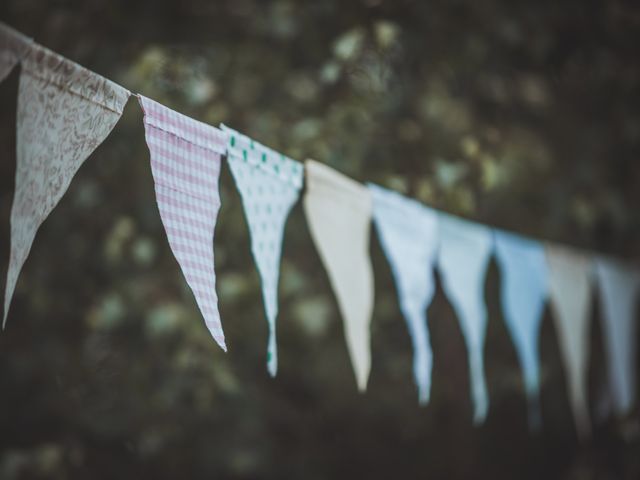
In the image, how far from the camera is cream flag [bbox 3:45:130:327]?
103 cm

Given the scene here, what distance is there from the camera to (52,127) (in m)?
1.04

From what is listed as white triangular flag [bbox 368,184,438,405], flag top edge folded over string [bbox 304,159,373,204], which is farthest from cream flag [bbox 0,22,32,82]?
white triangular flag [bbox 368,184,438,405]

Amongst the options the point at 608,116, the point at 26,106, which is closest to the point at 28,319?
the point at 26,106

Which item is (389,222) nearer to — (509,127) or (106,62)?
(106,62)

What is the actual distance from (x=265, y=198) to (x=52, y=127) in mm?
411

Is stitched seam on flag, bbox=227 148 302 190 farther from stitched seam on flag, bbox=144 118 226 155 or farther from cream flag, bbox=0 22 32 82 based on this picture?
cream flag, bbox=0 22 32 82

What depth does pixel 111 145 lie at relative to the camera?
7.77 ft

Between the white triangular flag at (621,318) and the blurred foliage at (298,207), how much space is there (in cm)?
22

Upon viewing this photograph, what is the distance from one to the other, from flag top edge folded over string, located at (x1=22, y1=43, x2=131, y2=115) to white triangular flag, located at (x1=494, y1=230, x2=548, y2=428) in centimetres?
133

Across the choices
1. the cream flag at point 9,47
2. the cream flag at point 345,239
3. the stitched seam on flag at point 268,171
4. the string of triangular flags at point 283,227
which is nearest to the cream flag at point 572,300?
the string of triangular flags at point 283,227

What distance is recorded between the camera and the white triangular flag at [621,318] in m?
2.64

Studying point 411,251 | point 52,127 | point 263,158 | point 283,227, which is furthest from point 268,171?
point 411,251

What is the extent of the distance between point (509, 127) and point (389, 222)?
132 cm

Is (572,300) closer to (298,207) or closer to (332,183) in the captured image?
(298,207)
